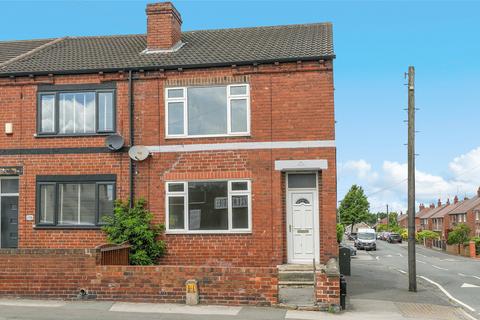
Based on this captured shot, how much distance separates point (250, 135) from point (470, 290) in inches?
373

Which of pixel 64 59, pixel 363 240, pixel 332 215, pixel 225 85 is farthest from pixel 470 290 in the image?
pixel 363 240

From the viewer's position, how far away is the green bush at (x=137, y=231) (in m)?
15.6

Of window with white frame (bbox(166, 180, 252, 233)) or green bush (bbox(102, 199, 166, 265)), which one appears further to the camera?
window with white frame (bbox(166, 180, 252, 233))

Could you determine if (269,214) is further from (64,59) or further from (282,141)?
(64,59)

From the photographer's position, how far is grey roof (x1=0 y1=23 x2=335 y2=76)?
16.6m

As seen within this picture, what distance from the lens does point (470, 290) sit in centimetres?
1889

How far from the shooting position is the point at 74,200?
665 inches

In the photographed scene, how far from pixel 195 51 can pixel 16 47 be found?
801 centimetres

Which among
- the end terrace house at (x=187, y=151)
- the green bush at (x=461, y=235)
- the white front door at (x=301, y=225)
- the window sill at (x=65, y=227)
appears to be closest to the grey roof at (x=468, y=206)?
the green bush at (x=461, y=235)

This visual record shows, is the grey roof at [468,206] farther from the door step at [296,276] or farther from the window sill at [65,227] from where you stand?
the window sill at [65,227]

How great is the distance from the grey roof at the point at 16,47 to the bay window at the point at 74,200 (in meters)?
5.60

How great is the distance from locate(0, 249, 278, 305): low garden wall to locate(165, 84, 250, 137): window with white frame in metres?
5.17

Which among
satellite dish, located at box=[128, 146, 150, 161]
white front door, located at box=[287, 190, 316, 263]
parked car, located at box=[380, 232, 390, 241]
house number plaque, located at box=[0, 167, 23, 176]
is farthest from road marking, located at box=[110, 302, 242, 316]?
parked car, located at box=[380, 232, 390, 241]

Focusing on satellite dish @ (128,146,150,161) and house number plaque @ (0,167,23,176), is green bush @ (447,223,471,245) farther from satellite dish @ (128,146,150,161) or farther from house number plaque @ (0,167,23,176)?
house number plaque @ (0,167,23,176)
